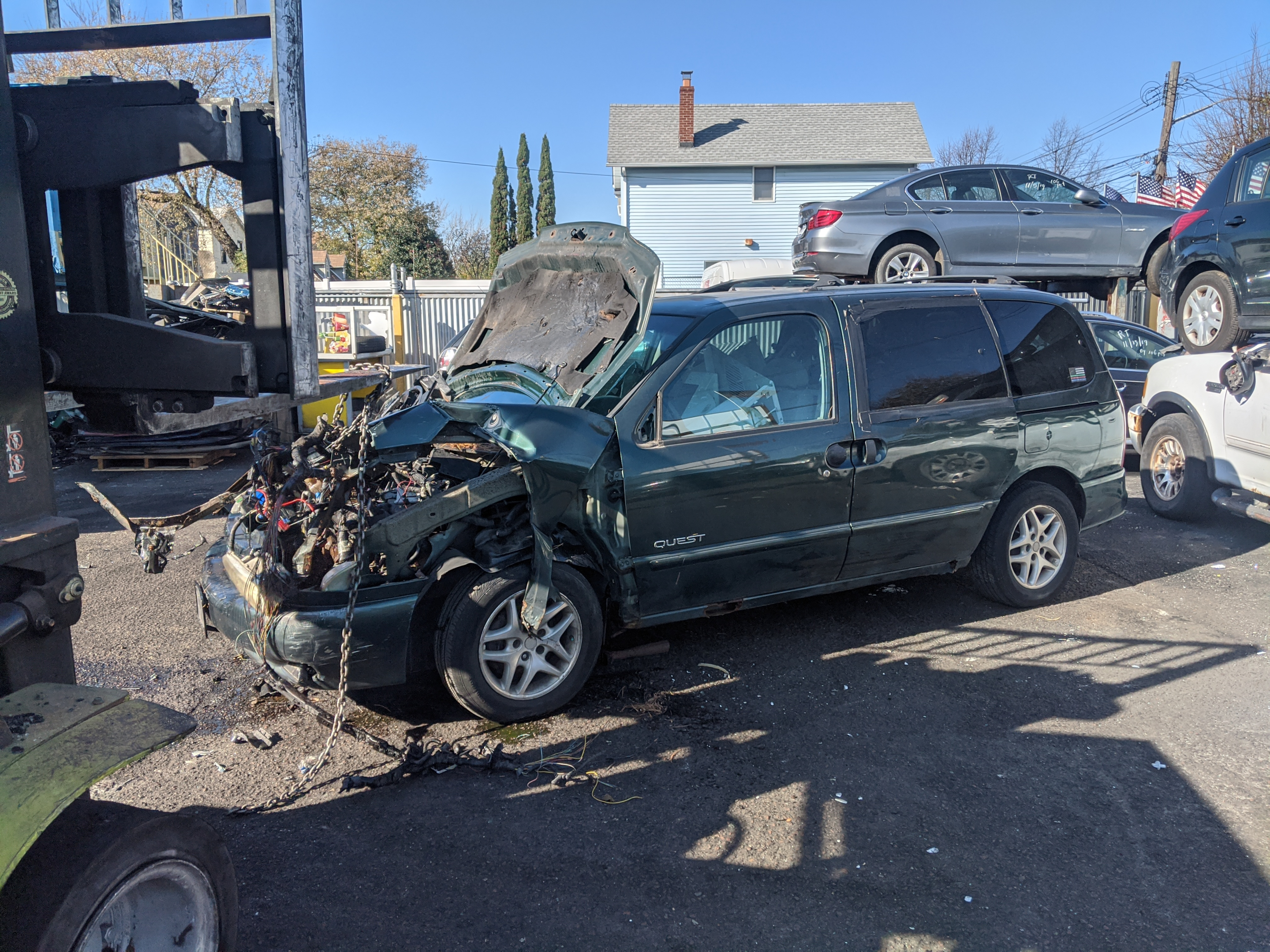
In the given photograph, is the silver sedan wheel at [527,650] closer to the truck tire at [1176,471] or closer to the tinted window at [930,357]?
the tinted window at [930,357]

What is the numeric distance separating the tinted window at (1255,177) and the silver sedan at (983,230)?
203 centimetres

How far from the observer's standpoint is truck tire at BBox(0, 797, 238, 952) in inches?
77.4

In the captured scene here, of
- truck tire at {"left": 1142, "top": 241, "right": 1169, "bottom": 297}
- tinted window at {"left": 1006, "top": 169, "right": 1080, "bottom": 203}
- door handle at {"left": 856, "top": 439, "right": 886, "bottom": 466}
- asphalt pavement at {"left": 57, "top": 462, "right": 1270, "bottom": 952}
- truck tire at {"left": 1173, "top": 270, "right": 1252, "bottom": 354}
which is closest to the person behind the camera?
asphalt pavement at {"left": 57, "top": 462, "right": 1270, "bottom": 952}

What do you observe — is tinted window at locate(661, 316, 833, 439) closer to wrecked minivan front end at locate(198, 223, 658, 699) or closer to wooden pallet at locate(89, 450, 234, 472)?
wrecked minivan front end at locate(198, 223, 658, 699)

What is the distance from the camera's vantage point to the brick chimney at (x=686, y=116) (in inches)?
1146

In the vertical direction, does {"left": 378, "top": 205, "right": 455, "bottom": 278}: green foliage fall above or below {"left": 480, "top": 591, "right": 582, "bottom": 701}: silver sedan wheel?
above

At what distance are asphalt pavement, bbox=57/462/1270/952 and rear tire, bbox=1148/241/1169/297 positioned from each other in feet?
13.8

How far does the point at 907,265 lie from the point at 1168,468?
3.57 meters

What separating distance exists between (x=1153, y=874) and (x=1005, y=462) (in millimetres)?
2656

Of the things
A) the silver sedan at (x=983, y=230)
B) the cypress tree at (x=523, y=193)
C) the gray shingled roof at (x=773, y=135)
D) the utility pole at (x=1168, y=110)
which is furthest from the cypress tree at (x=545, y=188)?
the silver sedan at (x=983, y=230)

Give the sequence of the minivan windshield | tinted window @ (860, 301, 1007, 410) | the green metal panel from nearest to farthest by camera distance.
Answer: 1. the green metal panel
2. the minivan windshield
3. tinted window @ (860, 301, 1007, 410)

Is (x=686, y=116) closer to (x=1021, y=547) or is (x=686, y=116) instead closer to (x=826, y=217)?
(x=826, y=217)

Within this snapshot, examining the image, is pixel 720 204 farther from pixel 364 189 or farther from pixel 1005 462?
pixel 1005 462

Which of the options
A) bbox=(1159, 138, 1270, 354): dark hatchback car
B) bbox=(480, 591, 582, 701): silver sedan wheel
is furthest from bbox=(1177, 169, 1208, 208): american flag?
bbox=(480, 591, 582, 701): silver sedan wheel
